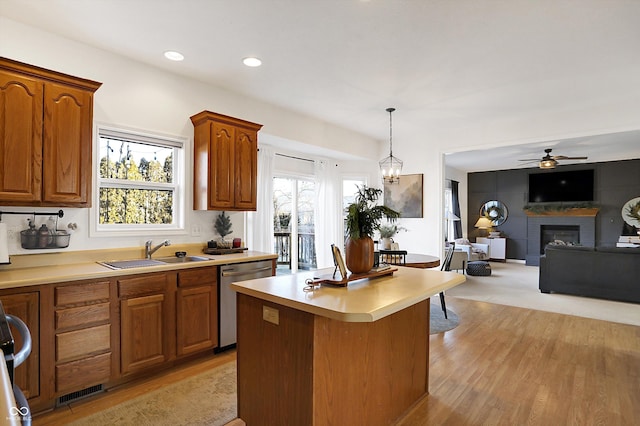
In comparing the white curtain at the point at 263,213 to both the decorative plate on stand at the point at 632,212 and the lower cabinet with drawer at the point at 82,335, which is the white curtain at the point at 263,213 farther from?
the decorative plate on stand at the point at 632,212

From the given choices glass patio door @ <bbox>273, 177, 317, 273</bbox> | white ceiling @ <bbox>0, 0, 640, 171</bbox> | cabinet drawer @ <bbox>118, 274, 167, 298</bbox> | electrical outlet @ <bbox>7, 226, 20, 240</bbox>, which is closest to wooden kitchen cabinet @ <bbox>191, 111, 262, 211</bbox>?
white ceiling @ <bbox>0, 0, 640, 171</bbox>

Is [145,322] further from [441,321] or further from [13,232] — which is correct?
[441,321]

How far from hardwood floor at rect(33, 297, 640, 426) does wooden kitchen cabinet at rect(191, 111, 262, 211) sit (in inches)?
60.7

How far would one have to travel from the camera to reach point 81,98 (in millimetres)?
2648

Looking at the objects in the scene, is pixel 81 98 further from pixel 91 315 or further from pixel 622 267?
pixel 622 267

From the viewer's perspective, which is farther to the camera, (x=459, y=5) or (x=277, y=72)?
(x=277, y=72)

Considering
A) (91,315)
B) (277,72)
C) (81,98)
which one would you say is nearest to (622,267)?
(277,72)

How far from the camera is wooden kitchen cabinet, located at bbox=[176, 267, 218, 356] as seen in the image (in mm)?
2908

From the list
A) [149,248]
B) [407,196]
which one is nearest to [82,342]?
[149,248]

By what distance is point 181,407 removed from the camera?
237 centimetres

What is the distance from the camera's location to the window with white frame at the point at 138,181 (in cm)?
318

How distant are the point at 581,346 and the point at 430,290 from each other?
2.70m

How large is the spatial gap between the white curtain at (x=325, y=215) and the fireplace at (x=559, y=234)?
249 inches

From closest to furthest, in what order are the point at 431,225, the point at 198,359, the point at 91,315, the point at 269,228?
the point at 91,315 < the point at 198,359 < the point at 269,228 < the point at 431,225
